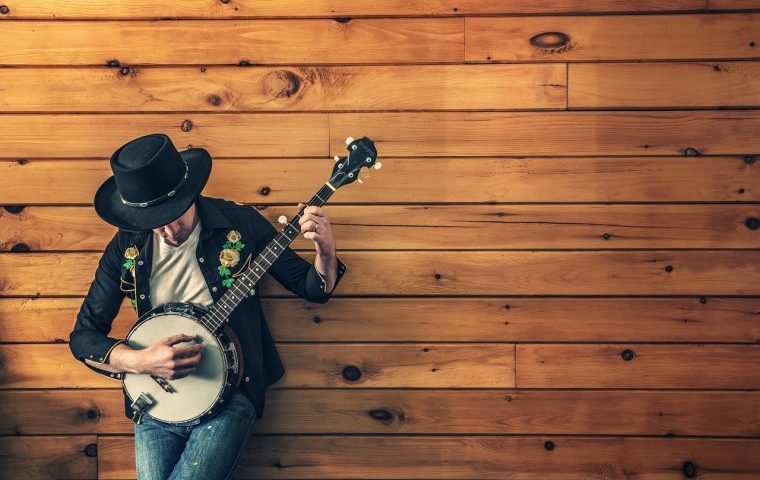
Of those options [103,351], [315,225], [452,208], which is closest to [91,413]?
[103,351]

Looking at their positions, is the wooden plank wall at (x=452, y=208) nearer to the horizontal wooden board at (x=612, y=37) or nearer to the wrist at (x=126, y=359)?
the horizontal wooden board at (x=612, y=37)

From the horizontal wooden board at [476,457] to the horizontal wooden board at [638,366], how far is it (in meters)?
0.21

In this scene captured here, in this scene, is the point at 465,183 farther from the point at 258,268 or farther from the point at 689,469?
the point at 689,469

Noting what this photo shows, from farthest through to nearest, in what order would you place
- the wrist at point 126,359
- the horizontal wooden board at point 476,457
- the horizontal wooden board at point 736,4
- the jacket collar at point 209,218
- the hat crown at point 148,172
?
1. the horizontal wooden board at point 476,457
2. the horizontal wooden board at point 736,4
3. the jacket collar at point 209,218
4. the wrist at point 126,359
5. the hat crown at point 148,172

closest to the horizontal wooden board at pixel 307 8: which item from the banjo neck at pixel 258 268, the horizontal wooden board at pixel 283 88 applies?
the horizontal wooden board at pixel 283 88

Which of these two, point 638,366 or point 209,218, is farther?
point 638,366

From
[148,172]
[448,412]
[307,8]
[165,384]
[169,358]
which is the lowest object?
[448,412]

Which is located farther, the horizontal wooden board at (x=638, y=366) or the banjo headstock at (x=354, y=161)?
the horizontal wooden board at (x=638, y=366)

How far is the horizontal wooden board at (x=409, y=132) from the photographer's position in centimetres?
270

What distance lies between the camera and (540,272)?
2.74 meters

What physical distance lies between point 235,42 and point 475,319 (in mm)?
1337

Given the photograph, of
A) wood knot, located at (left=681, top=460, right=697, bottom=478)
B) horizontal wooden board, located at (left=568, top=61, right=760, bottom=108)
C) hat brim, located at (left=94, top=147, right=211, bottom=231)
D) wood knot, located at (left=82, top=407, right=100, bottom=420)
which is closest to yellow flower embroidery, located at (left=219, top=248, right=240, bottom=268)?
hat brim, located at (left=94, top=147, right=211, bottom=231)

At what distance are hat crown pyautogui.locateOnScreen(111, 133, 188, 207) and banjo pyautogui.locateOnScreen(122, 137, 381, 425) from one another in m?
0.35

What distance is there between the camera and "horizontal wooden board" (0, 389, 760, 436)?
2.76 m
